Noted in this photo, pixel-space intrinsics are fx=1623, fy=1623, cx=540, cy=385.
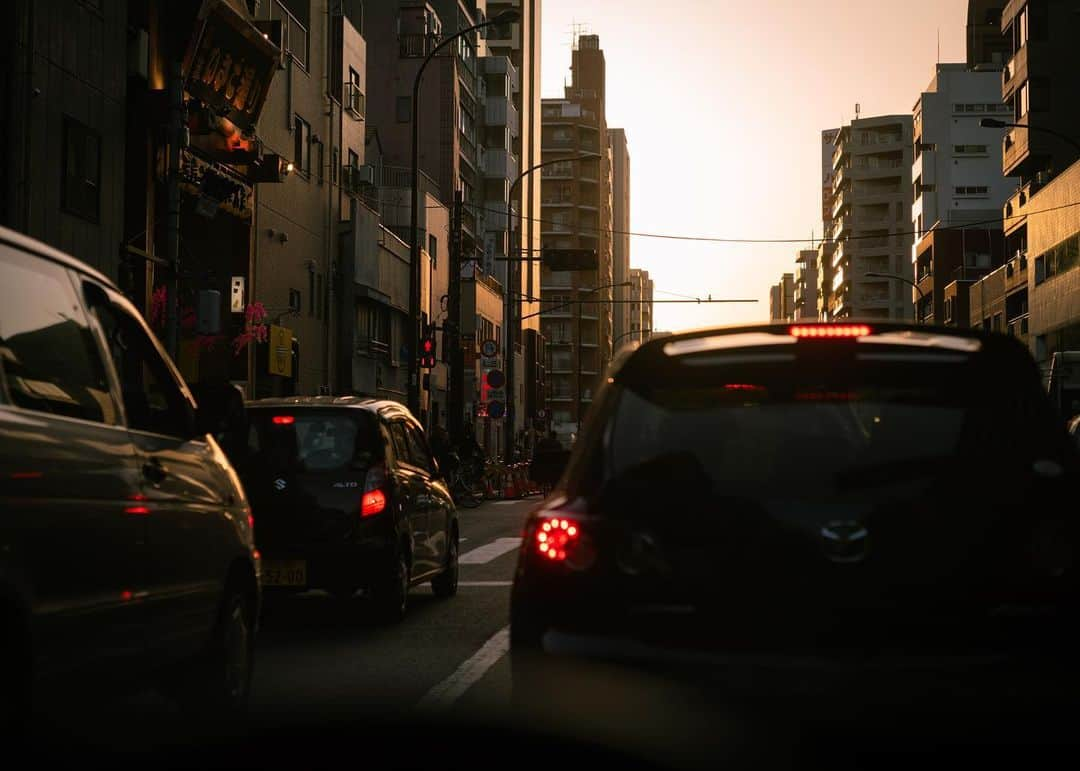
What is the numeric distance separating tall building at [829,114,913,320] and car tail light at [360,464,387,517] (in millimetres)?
131614

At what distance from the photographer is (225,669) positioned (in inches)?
267

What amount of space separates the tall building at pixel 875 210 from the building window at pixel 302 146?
103286 mm

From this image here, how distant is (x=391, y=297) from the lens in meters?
51.3

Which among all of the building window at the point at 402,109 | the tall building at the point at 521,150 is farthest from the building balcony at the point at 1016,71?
the building window at the point at 402,109

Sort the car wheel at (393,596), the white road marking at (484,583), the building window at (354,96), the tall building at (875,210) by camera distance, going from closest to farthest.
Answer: the car wheel at (393,596) < the white road marking at (484,583) < the building window at (354,96) < the tall building at (875,210)

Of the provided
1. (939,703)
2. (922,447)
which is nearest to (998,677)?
(939,703)

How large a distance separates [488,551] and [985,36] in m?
101

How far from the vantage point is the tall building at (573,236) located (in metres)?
142

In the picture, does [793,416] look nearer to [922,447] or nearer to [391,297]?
[922,447]

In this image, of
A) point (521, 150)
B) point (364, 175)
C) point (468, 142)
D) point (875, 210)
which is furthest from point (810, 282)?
point (364, 175)

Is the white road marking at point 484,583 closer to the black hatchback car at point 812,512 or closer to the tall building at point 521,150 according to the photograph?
the black hatchback car at point 812,512

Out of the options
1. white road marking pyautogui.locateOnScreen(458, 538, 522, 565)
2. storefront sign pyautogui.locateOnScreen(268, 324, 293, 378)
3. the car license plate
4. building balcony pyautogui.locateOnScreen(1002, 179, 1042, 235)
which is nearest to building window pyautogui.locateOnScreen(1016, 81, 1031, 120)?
building balcony pyautogui.locateOnScreen(1002, 179, 1042, 235)

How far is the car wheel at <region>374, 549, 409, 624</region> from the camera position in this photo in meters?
11.7

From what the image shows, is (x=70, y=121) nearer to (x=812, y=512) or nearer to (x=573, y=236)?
(x=812, y=512)
